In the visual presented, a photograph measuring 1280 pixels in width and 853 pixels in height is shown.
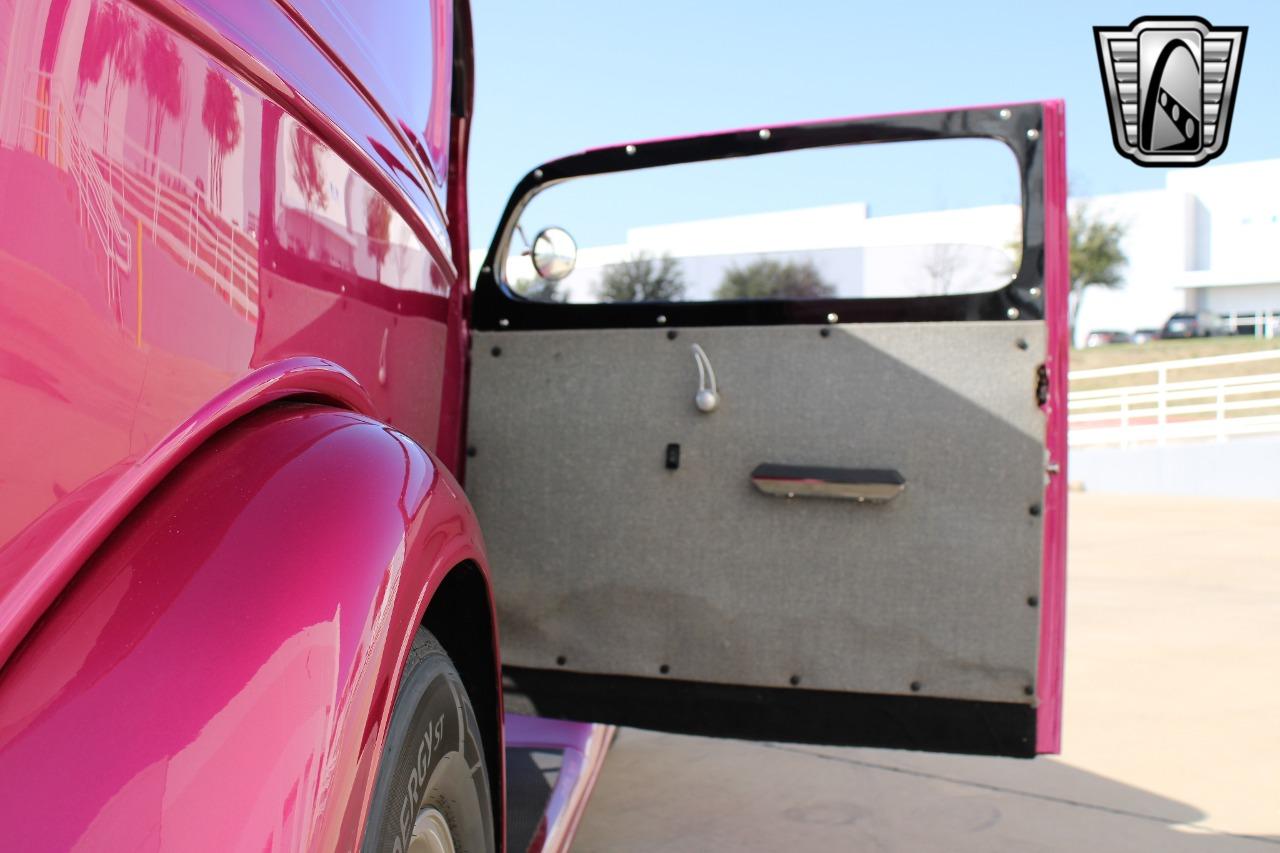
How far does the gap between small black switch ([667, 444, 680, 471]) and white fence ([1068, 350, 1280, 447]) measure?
895cm

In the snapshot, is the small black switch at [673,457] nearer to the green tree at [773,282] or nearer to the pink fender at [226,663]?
the green tree at [773,282]

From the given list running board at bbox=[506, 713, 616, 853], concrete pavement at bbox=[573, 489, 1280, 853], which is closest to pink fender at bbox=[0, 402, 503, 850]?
running board at bbox=[506, 713, 616, 853]

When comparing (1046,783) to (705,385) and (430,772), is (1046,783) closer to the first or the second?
(705,385)

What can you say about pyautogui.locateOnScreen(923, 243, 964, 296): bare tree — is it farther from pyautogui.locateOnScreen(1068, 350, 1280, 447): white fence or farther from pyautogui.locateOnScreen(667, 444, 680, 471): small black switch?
pyautogui.locateOnScreen(1068, 350, 1280, 447): white fence

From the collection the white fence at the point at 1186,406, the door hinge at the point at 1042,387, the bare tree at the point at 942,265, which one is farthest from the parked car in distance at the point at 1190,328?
the door hinge at the point at 1042,387

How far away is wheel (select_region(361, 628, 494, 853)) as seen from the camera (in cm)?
93

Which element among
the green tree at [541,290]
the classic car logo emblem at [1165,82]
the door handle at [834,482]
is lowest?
the door handle at [834,482]

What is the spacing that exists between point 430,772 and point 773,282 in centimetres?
145

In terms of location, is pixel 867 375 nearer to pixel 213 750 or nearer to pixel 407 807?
pixel 407 807

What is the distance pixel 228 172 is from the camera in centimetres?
94

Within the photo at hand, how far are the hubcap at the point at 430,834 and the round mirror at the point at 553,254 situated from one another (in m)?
1.33

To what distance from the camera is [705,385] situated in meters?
2.11

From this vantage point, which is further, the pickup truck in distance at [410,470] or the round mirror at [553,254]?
the round mirror at [553,254]

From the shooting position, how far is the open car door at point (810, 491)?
2010mm
